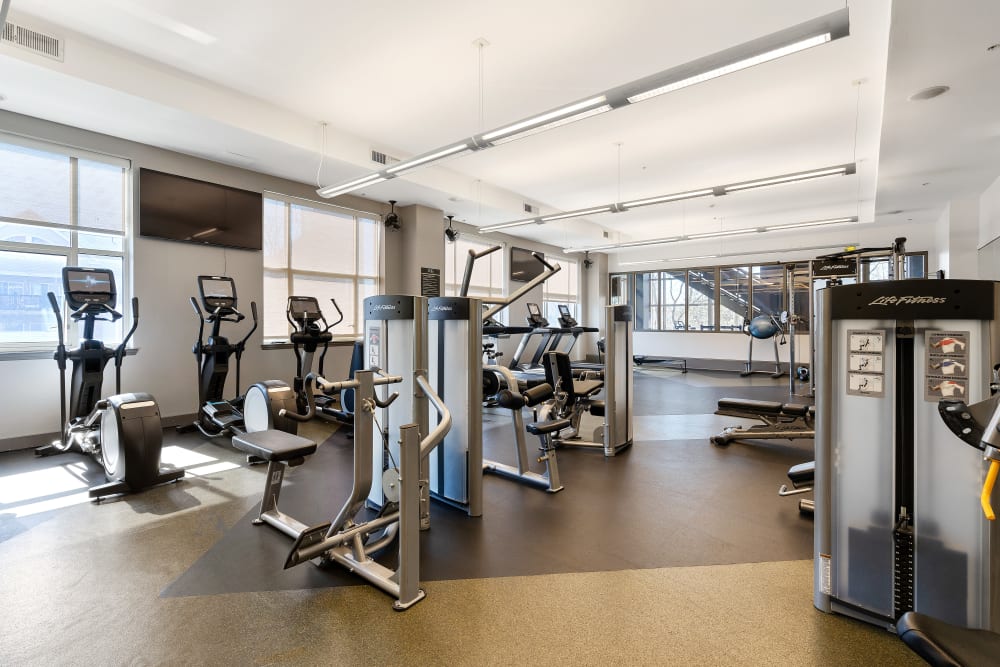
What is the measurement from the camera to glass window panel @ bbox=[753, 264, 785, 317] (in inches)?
461

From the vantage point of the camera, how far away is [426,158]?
16.5 feet

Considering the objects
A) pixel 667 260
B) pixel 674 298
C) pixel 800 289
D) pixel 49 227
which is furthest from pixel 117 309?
pixel 800 289

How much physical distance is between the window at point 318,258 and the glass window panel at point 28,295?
2.16 metres

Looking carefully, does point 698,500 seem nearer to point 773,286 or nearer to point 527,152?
point 527,152

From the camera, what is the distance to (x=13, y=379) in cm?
451

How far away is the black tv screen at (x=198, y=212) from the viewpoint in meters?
5.31

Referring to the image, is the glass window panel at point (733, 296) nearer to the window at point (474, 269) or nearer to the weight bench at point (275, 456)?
the window at point (474, 269)

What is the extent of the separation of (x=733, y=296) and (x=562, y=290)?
14.5ft

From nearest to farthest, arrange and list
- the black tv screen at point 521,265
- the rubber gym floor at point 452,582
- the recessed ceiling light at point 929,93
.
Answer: the rubber gym floor at point 452,582 < the recessed ceiling light at point 929,93 < the black tv screen at point 521,265

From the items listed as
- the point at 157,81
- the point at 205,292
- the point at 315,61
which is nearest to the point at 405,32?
the point at 315,61

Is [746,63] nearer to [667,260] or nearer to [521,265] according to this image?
[521,265]

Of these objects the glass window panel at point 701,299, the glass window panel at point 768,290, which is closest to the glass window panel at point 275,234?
the glass window panel at point 701,299

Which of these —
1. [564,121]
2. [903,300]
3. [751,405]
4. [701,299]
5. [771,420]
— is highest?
[564,121]

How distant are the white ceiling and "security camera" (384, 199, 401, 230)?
783 mm
